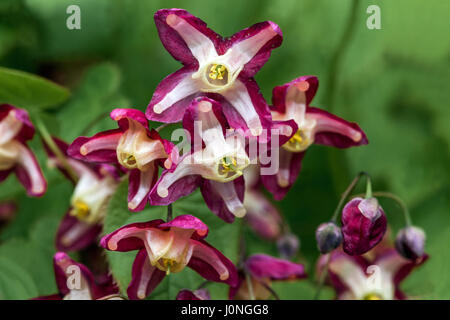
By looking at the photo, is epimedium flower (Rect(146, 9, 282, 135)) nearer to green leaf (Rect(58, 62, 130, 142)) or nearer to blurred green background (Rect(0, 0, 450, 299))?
green leaf (Rect(58, 62, 130, 142))

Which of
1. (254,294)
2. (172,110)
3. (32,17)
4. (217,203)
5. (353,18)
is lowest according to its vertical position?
(254,294)

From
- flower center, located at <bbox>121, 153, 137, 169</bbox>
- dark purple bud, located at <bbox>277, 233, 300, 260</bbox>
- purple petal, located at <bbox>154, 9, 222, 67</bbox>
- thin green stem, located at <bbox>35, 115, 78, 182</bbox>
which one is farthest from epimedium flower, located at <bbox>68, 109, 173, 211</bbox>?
dark purple bud, located at <bbox>277, 233, 300, 260</bbox>

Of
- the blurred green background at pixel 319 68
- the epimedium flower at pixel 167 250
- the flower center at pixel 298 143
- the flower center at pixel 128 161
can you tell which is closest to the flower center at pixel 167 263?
the epimedium flower at pixel 167 250

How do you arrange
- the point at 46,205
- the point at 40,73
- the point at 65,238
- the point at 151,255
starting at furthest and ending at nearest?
the point at 40,73 < the point at 46,205 < the point at 65,238 < the point at 151,255

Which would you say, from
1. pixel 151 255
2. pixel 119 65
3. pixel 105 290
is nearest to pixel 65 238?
pixel 105 290

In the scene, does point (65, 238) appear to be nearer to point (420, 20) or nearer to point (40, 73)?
point (40, 73)

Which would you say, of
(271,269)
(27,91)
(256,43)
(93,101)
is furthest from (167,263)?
(93,101)
